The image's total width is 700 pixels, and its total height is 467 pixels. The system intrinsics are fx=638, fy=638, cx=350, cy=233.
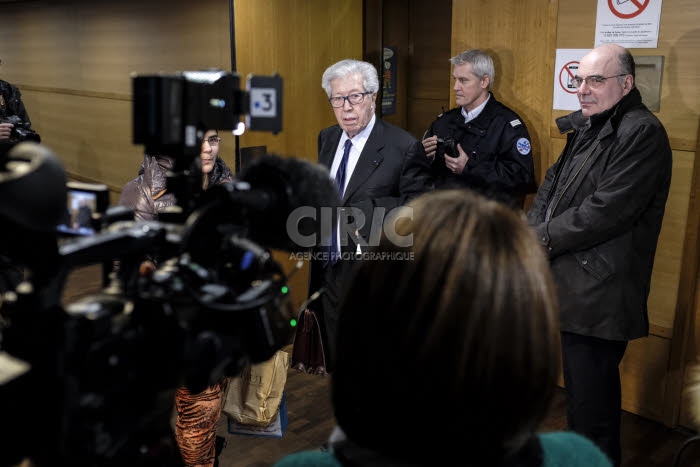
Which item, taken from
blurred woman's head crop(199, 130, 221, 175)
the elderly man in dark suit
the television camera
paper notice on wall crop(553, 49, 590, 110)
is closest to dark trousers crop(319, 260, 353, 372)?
the elderly man in dark suit

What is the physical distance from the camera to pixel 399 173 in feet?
9.46

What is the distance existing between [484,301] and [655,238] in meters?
2.17

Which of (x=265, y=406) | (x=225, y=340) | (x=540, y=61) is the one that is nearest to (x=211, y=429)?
(x=265, y=406)

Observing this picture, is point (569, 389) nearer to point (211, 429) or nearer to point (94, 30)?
point (211, 429)

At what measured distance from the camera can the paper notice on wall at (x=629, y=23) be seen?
2.93 m

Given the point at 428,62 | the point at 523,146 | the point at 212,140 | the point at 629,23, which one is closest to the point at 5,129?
the point at 212,140

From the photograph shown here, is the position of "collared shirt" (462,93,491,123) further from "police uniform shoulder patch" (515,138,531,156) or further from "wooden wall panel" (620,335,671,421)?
"wooden wall panel" (620,335,671,421)

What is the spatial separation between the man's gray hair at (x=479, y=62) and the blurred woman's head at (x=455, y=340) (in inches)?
107

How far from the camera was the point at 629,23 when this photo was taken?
9.82 feet

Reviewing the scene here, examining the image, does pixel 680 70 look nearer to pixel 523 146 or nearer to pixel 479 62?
pixel 523 146

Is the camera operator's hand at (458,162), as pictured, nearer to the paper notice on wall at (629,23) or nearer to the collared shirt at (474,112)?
the collared shirt at (474,112)

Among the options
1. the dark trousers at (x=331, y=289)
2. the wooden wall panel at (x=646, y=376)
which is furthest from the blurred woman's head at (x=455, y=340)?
Answer: the wooden wall panel at (x=646, y=376)

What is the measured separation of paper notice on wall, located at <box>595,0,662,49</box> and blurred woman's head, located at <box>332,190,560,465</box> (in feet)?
8.45

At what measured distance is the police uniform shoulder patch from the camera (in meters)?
3.24
